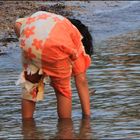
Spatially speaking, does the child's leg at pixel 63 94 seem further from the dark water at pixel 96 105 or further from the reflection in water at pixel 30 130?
the reflection in water at pixel 30 130

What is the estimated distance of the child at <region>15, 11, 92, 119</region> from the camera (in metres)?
6.31

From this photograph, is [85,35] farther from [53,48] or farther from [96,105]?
[96,105]

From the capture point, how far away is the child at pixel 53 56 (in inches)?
248

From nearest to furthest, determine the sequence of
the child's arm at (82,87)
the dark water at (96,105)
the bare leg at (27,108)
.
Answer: the dark water at (96,105) → the child's arm at (82,87) → the bare leg at (27,108)

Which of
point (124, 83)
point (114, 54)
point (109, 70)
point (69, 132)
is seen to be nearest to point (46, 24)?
point (69, 132)

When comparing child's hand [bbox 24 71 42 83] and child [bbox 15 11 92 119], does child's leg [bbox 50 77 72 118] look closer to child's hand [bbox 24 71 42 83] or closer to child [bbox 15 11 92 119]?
child [bbox 15 11 92 119]

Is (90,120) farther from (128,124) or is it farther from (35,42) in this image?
(35,42)

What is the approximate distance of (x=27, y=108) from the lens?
677 cm

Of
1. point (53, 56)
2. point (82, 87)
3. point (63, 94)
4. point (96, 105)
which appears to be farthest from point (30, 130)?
point (96, 105)

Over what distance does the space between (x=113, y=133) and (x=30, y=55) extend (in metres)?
1.00

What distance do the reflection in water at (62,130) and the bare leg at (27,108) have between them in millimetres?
50

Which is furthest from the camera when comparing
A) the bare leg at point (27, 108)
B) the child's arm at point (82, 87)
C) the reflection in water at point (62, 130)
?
the bare leg at point (27, 108)

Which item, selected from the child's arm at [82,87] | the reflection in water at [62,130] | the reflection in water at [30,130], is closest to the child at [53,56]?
the child's arm at [82,87]

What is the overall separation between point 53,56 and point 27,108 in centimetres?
72
